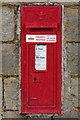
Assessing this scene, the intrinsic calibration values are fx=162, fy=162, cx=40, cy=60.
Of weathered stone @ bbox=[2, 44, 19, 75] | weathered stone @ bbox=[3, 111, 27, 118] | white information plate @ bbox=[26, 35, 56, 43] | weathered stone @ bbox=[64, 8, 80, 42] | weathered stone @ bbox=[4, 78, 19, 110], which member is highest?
weathered stone @ bbox=[64, 8, 80, 42]

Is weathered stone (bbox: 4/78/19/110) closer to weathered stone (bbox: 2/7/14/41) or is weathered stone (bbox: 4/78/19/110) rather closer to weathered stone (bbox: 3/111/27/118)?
weathered stone (bbox: 3/111/27/118)

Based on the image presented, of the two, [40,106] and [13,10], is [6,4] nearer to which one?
[13,10]

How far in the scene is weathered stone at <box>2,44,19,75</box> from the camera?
6.37 ft

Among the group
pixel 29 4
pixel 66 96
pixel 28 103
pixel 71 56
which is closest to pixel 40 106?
pixel 28 103

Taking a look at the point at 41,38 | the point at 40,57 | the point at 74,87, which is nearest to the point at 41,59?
the point at 40,57

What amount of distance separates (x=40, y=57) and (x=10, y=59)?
403 mm

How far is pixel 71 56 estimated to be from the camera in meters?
1.95

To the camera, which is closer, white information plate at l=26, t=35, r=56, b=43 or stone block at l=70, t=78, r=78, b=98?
white information plate at l=26, t=35, r=56, b=43

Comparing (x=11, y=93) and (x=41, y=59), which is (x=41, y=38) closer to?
(x=41, y=59)

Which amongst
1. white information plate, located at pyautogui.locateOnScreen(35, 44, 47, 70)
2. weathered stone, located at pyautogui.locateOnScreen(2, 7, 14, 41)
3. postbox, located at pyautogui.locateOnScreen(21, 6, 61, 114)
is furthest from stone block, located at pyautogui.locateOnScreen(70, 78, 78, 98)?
weathered stone, located at pyautogui.locateOnScreen(2, 7, 14, 41)

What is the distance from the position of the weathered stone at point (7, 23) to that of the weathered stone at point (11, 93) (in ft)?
1.69

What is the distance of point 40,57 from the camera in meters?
1.77

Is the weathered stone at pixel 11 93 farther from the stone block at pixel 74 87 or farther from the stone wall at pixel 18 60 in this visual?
the stone block at pixel 74 87

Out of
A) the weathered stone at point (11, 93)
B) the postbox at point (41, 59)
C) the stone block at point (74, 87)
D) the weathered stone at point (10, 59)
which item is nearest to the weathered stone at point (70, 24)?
the postbox at point (41, 59)
